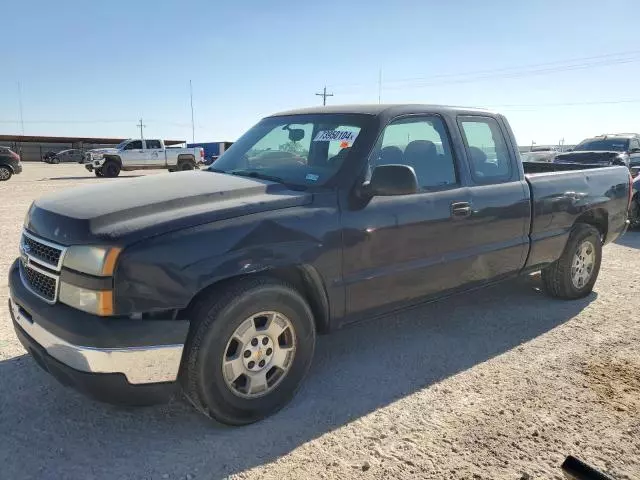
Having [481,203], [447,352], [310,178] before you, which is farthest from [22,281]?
[481,203]

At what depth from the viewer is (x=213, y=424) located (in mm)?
2928

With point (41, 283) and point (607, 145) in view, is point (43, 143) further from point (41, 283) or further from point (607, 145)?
point (41, 283)

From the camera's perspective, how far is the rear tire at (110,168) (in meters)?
23.4

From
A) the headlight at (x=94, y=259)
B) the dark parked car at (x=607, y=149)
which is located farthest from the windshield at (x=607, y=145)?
the headlight at (x=94, y=259)

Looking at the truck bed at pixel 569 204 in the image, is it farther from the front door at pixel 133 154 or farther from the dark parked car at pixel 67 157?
the dark parked car at pixel 67 157

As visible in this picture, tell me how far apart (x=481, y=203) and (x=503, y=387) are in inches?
55.0

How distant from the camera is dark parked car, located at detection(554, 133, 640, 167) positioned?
13445 millimetres

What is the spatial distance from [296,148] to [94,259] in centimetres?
185

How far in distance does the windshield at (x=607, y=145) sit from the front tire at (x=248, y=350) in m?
15.5

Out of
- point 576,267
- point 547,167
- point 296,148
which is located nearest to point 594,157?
point 547,167

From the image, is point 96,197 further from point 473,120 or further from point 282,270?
point 473,120

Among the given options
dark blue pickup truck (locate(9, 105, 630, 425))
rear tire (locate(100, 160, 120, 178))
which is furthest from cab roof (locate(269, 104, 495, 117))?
rear tire (locate(100, 160, 120, 178))

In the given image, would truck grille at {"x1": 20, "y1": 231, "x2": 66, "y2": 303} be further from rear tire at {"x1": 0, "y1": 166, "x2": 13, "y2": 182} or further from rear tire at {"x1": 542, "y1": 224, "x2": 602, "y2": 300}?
rear tire at {"x1": 0, "y1": 166, "x2": 13, "y2": 182}

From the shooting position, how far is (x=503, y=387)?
133 inches
